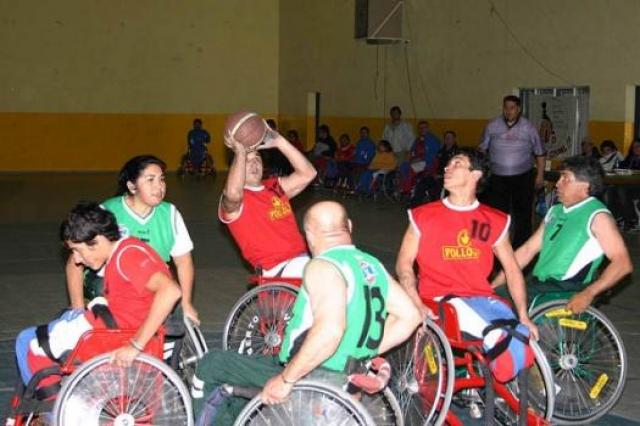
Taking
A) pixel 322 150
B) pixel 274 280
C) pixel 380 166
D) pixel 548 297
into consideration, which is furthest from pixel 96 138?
pixel 548 297

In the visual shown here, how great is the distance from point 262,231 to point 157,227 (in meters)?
0.75

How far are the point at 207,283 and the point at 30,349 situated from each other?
14.8 feet

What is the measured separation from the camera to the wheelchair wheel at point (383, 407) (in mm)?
3771

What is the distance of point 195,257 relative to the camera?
10.2 meters

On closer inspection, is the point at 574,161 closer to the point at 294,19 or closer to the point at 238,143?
the point at 238,143

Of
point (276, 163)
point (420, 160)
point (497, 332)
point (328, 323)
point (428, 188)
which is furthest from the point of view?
point (276, 163)

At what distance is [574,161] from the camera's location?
528cm

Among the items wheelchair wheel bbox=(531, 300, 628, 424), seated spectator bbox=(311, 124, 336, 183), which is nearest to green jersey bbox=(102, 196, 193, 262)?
wheelchair wheel bbox=(531, 300, 628, 424)

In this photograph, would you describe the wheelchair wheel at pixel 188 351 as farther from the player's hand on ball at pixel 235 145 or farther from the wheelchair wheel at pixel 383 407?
the player's hand on ball at pixel 235 145

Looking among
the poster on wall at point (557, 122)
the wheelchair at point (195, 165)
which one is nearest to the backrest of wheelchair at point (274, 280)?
the poster on wall at point (557, 122)

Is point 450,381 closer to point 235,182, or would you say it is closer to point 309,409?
point 309,409

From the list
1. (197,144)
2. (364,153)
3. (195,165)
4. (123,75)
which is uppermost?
(123,75)

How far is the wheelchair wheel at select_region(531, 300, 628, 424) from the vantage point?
16.3ft

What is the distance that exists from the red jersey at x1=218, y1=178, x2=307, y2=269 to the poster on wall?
1004 cm
